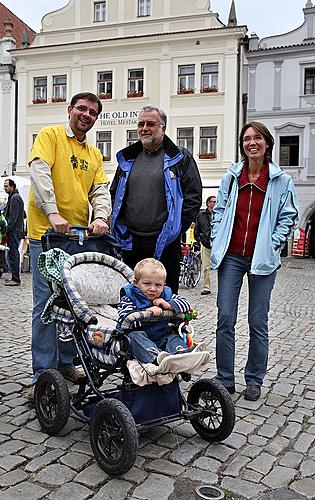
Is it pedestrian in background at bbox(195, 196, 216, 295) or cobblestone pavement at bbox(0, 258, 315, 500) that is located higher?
pedestrian in background at bbox(195, 196, 216, 295)

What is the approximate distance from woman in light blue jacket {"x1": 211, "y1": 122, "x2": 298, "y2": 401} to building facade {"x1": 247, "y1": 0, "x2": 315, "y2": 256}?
2384 cm

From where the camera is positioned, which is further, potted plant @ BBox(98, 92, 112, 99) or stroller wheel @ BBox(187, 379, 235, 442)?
potted plant @ BBox(98, 92, 112, 99)

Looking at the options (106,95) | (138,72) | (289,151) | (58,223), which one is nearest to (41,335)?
(58,223)

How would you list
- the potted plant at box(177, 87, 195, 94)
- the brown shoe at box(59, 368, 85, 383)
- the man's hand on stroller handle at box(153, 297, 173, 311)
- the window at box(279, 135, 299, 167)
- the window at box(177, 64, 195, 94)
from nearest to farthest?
the man's hand on stroller handle at box(153, 297, 173, 311) → the brown shoe at box(59, 368, 85, 383) → the potted plant at box(177, 87, 195, 94) → the window at box(177, 64, 195, 94) → the window at box(279, 135, 299, 167)

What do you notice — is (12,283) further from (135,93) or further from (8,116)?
(8,116)

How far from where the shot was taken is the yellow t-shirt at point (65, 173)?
4090 millimetres

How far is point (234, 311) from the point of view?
14.4 feet

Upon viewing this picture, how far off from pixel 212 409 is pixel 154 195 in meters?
1.63

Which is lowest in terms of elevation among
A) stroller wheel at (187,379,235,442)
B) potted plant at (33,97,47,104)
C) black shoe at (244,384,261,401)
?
black shoe at (244,384,261,401)

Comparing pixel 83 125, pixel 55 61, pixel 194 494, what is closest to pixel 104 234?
pixel 83 125

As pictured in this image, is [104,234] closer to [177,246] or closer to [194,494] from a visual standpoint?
[177,246]

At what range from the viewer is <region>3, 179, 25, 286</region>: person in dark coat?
11.2 m

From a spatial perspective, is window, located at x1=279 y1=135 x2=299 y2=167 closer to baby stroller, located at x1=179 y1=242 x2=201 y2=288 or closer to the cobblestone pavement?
baby stroller, located at x1=179 y1=242 x2=201 y2=288

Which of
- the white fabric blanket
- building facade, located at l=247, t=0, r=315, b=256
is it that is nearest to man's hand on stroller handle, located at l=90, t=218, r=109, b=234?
the white fabric blanket
